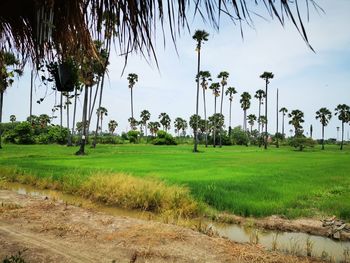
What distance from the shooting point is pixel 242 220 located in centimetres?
1277

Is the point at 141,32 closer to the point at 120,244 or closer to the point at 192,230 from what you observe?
the point at 120,244

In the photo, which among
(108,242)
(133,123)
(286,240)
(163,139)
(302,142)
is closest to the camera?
(108,242)

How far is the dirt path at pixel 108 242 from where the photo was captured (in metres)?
7.45

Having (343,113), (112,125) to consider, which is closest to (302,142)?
(343,113)

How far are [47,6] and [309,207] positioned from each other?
14296 millimetres

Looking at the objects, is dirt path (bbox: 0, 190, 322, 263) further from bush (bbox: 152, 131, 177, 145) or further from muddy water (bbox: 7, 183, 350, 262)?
bush (bbox: 152, 131, 177, 145)

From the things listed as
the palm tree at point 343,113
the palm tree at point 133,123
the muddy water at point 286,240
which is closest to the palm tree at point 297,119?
the palm tree at point 343,113

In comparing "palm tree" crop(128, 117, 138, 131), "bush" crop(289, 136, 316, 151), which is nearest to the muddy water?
"bush" crop(289, 136, 316, 151)

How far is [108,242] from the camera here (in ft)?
28.5

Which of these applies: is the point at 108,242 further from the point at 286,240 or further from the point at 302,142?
the point at 302,142

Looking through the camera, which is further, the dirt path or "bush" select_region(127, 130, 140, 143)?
"bush" select_region(127, 130, 140, 143)

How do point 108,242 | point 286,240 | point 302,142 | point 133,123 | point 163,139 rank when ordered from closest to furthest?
point 108,242
point 286,240
point 302,142
point 163,139
point 133,123

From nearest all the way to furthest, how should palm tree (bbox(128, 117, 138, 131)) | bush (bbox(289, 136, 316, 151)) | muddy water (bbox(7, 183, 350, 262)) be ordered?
muddy water (bbox(7, 183, 350, 262)) < bush (bbox(289, 136, 316, 151)) < palm tree (bbox(128, 117, 138, 131))

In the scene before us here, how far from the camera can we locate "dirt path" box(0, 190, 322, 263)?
24.4 ft
